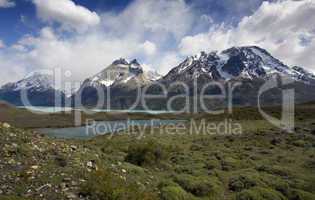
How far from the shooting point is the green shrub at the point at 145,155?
18.8m

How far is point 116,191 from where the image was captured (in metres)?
9.41

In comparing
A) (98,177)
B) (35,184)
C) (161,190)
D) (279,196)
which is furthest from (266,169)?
(35,184)

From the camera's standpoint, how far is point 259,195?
13.2m

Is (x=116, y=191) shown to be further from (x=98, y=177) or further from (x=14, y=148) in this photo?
(x=14, y=148)

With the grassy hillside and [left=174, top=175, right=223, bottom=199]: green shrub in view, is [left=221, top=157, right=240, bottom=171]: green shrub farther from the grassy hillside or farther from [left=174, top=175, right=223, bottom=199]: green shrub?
[left=174, top=175, right=223, bottom=199]: green shrub

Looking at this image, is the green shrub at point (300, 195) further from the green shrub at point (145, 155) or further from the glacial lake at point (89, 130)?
the glacial lake at point (89, 130)

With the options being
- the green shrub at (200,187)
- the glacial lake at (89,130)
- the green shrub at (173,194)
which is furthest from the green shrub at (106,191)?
the glacial lake at (89,130)

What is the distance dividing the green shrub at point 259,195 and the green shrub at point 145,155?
694cm

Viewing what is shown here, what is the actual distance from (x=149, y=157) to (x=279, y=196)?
8.27m

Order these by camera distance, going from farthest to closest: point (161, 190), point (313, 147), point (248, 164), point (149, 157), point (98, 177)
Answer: point (313, 147)
point (248, 164)
point (149, 157)
point (161, 190)
point (98, 177)

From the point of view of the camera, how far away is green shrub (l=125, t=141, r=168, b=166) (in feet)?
61.7

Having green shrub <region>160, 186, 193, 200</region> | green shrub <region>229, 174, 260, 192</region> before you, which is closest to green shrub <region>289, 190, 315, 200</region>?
green shrub <region>229, 174, 260, 192</region>

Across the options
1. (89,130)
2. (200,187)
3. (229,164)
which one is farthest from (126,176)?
(89,130)

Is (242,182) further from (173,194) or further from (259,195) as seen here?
(173,194)
